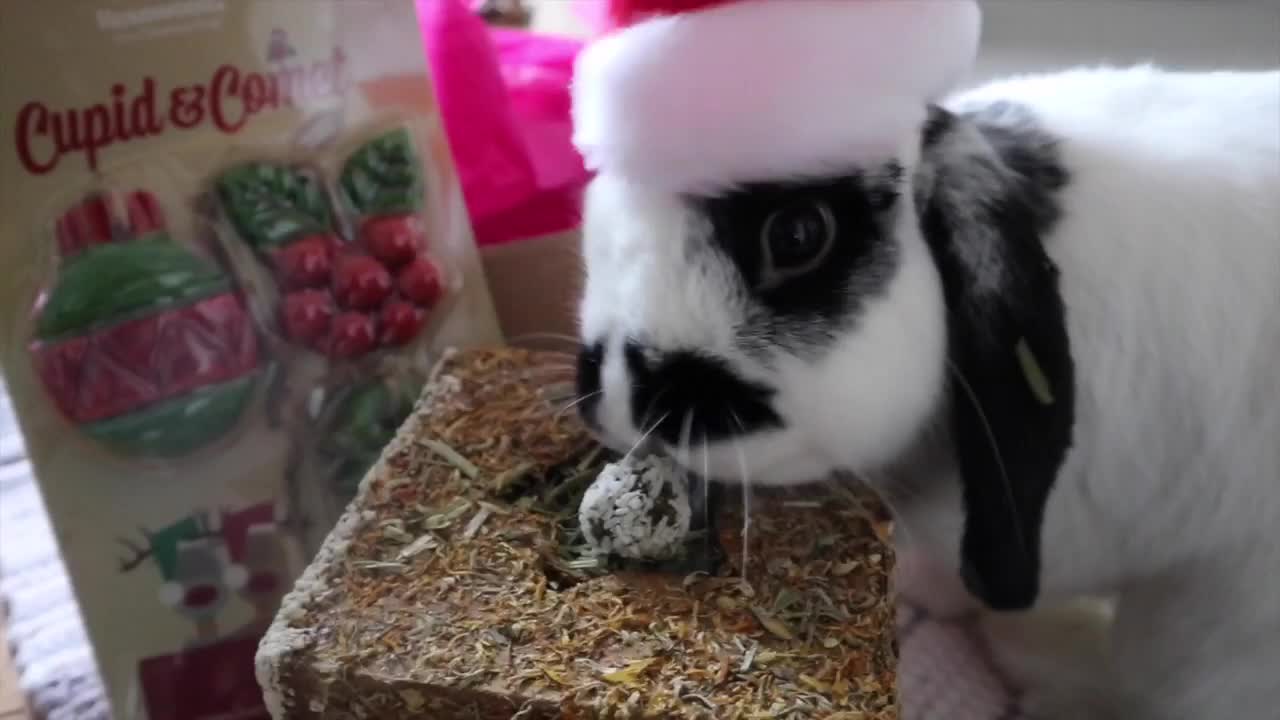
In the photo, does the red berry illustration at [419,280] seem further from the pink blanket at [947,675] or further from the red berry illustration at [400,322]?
the pink blanket at [947,675]

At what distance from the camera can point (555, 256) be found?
2.65 ft

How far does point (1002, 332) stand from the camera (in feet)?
1.77

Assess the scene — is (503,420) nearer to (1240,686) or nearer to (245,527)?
(245,527)

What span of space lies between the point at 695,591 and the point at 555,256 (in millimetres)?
318

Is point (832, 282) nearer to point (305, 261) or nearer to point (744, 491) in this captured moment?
point (744, 491)

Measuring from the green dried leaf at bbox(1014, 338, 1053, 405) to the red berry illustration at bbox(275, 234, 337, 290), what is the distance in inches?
16.5

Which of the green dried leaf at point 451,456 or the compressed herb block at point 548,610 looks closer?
the compressed herb block at point 548,610

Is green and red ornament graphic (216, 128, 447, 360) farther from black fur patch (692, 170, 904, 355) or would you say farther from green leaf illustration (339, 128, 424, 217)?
black fur patch (692, 170, 904, 355)

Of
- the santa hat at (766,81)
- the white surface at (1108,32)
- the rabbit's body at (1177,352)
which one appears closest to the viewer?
the santa hat at (766,81)

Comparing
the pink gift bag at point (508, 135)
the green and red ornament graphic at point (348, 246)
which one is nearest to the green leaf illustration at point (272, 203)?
the green and red ornament graphic at point (348, 246)

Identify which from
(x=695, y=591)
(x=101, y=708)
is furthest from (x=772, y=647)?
(x=101, y=708)

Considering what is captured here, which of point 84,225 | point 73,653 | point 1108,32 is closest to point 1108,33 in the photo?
point 1108,32

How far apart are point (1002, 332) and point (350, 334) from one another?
0.40 meters

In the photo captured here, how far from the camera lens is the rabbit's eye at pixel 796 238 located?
503mm
